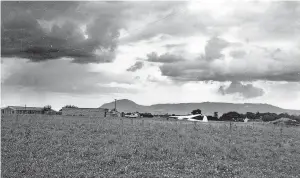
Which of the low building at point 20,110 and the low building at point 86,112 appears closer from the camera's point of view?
the low building at point 86,112

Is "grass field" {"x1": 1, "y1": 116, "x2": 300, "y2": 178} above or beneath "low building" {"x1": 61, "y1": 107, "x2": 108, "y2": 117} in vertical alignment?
beneath

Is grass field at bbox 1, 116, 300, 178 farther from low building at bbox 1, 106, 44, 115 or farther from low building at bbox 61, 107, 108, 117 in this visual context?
low building at bbox 1, 106, 44, 115

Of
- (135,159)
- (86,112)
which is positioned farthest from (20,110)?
(135,159)

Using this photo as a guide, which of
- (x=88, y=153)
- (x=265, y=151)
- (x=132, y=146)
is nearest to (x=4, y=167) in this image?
(x=88, y=153)

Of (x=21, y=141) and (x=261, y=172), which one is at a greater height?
(x=21, y=141)

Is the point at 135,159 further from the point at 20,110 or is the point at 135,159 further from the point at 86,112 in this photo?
the point at 20,110

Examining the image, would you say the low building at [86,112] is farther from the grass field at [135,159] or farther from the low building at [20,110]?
the grass field at [135,159]

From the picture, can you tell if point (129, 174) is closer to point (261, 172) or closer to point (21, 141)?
point (261, 172)

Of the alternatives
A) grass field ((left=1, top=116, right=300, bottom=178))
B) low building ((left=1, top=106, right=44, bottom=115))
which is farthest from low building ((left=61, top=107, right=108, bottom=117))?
grass field ((left=1, top=116, right=300, bottom=178))

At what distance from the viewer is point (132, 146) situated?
21875 millimetres

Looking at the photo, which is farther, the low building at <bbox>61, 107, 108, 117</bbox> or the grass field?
the low building at <bbox>61, 107, 108, 117</bbox>

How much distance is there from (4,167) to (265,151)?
64.0ft

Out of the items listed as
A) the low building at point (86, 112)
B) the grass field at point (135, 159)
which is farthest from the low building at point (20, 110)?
the grass field at point (135, 159)

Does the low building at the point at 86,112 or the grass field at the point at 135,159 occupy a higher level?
the low building at the point at 86,112
